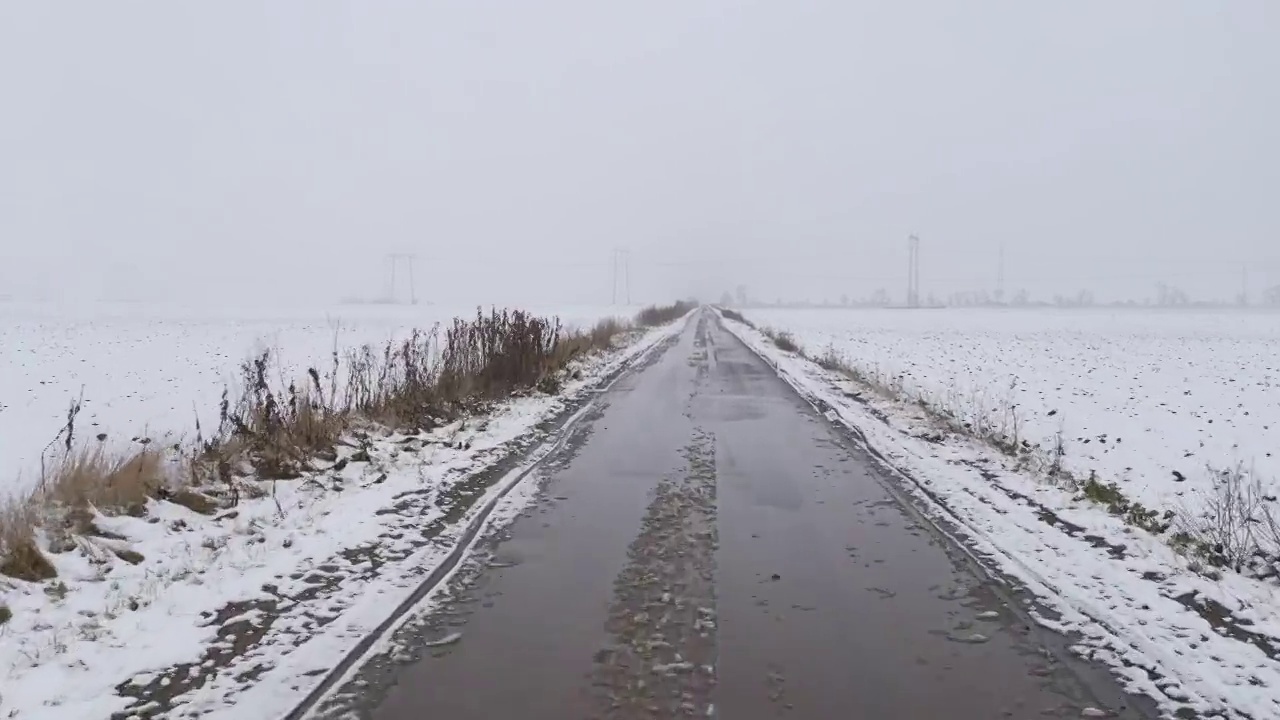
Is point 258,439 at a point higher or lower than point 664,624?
higher

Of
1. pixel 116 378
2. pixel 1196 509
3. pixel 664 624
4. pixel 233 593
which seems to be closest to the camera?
pixel 664 624

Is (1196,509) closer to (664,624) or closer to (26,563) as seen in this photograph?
(664,624)

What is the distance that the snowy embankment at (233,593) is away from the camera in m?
4.33

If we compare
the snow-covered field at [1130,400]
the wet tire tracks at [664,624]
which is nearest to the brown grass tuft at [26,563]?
the wet tire tracks at [664,624]

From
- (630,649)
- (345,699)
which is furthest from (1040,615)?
(345,699)

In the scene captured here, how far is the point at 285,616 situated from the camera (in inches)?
211

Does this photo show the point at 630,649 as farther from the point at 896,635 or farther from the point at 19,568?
the point at 19,568

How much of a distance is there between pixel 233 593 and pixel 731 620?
3.43m

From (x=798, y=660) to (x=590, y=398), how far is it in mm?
12722

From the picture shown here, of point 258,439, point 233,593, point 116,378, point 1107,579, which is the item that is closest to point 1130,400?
point 1107,579

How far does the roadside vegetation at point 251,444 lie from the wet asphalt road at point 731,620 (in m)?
3.02

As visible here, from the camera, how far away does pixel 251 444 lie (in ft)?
31.6

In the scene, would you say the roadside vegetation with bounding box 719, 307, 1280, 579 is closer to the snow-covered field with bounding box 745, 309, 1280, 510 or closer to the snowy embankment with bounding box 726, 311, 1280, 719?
the snowy embankment with bounding box 726, 311, 1280, 719

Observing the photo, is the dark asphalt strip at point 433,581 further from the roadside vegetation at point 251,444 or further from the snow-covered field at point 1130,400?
the snow-covered field at point 1130,400
